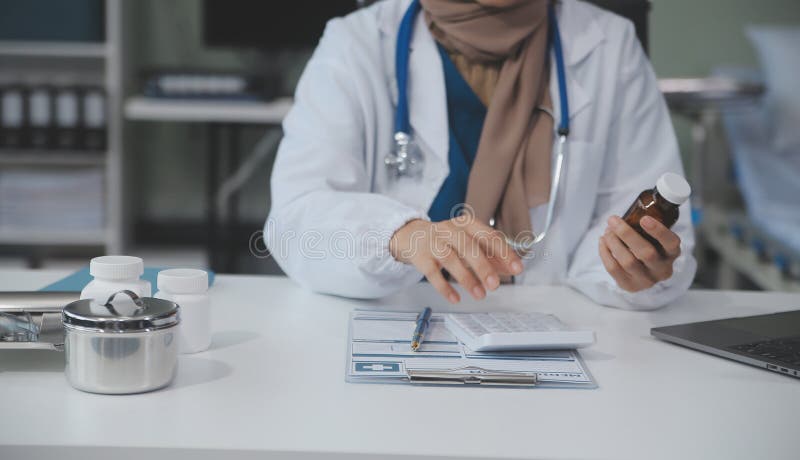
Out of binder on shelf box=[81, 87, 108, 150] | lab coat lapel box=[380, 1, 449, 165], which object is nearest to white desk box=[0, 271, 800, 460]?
lab coat lapel box=[380, 1, 449, 165]

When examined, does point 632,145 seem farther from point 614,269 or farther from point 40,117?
point 40,117

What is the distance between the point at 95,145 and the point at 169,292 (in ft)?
7.47

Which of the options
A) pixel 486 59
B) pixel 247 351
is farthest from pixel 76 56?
pixel 247 351

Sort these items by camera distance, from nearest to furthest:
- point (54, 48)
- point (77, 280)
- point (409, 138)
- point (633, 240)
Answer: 1. point (633, 240)
2. point (77, 280)
3. point (409, 138)
4. point (54, 48)

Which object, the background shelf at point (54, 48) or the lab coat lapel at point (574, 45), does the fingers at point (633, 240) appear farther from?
the background shelf at point (54, 48)

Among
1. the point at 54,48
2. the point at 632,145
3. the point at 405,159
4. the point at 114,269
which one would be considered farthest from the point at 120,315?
the point at 54,48

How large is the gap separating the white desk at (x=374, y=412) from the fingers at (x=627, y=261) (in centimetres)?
10

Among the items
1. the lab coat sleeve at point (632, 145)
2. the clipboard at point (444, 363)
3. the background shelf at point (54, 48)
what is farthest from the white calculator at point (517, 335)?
the background shelf at point (54, 48)

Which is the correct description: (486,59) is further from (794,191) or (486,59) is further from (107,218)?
(107,218)

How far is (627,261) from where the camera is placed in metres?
0.87

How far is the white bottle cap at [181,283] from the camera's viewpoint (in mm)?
728

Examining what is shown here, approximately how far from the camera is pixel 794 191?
263 cm

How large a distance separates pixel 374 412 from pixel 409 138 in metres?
0.70

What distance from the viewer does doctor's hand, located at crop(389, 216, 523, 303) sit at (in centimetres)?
80
